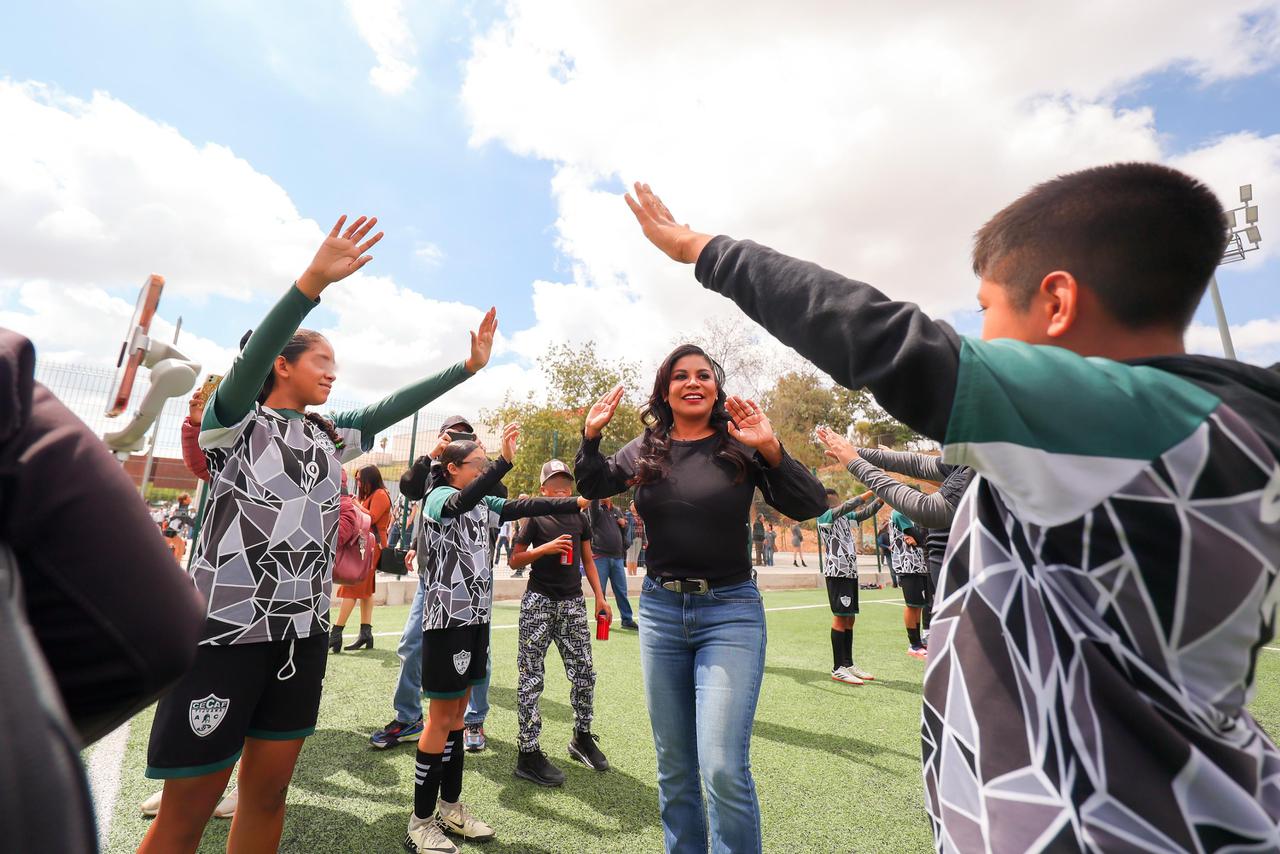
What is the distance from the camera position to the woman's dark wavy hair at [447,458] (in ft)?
14.9

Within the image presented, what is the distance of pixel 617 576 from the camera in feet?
32.9

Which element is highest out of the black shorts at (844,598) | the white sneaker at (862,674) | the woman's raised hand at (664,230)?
the woman's raised hand at (664,230)

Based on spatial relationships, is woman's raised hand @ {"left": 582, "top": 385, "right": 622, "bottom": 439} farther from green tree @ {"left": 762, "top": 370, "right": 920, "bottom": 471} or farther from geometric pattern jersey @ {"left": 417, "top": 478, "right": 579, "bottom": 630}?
green tree @ {"left": 762, "top": 370, "right": 920, "bottom": 471}

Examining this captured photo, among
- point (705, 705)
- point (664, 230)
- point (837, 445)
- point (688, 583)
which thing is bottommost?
point (705, 705)

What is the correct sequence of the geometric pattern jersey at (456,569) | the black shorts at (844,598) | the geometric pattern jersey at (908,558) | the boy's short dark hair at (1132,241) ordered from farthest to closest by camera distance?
the geometric pattern jersey at (908,558)
the black shorts at (844,598)
the geometric pattern jersey at (456,569)
the boy's short dark hair at (1132,241)

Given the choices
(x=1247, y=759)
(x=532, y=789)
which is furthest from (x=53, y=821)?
(x=532, y=789)

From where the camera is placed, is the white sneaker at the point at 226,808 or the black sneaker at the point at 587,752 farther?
the black sneaker at the point at 587,752

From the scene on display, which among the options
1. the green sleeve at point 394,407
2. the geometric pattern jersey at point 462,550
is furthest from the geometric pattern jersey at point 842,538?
the green sleeve at point 394,407

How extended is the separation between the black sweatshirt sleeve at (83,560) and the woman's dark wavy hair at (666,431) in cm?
220

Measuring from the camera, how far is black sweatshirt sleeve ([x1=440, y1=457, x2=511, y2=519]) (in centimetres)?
401

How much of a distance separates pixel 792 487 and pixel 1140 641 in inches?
75.7

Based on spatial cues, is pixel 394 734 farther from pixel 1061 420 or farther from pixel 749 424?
pixel 1061 420

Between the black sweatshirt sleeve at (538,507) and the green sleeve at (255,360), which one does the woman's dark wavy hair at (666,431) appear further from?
the green sleeve at (255,360)

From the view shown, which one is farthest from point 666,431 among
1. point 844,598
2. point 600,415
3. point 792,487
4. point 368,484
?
point 368,484
